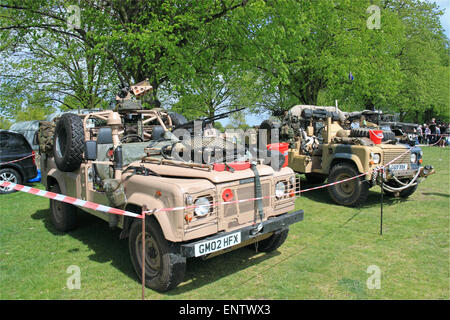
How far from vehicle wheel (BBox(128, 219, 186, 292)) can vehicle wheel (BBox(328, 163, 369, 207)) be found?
214 inches

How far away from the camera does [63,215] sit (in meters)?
6.32

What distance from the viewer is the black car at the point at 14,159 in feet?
32.8

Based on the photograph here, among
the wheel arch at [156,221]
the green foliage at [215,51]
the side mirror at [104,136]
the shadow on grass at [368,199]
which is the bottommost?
the shadow on grass at [368,199]

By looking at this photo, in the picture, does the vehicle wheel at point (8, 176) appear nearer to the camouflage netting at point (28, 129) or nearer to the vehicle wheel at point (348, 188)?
the vehicle wheel at point (348, 188)

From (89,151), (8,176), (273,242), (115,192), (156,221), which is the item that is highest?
(89,151)

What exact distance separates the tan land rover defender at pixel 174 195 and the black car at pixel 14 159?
5.24 meters

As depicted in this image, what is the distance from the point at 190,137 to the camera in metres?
5.18

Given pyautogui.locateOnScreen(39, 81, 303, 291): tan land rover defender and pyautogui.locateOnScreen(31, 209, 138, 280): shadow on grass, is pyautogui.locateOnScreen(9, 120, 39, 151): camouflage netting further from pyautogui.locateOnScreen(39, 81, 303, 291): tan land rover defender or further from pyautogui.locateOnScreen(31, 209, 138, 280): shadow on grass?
pyautogui.locateOnScreen(39, 81, 303, 291): tan land rover defender

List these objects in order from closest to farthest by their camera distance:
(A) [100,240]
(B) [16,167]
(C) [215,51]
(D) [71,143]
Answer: (D) [71,143] < (A) [100,240] < (B) [16,167] < (C) [215,51]

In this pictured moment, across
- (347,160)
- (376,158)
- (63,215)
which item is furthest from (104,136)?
(376,158)

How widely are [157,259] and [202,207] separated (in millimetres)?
854

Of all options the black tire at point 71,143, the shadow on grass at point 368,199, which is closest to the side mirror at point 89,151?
the black tire at point 71,143

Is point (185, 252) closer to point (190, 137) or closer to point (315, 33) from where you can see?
point (190, 137)

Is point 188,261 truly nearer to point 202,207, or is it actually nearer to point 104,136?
point 202,207
